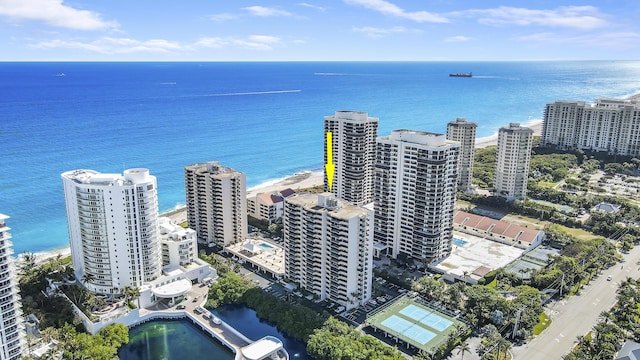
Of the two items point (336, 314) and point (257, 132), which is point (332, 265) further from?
point (257, 132)

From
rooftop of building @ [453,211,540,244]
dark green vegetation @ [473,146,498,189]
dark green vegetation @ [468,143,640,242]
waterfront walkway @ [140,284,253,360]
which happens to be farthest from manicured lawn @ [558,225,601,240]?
waterfront walkway @ [140,284,253,360]

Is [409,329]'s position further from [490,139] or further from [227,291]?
[490,139]

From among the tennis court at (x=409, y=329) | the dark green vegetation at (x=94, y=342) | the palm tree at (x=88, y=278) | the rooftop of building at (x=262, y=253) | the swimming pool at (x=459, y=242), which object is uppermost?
the palm tree at (x=88, y=278)

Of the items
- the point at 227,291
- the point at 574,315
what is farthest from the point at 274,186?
the point at 574,315

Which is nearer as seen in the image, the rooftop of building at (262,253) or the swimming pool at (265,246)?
the rooftop of building at (262,253)

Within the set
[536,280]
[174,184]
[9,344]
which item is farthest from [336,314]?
[174,184]

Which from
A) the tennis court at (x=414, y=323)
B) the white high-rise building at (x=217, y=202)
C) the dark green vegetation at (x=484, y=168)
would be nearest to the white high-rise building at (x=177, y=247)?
the white high-rise building at (x=217, y=202)

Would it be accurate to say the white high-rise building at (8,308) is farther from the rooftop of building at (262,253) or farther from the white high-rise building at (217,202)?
the white high-rise building at (217,202)
